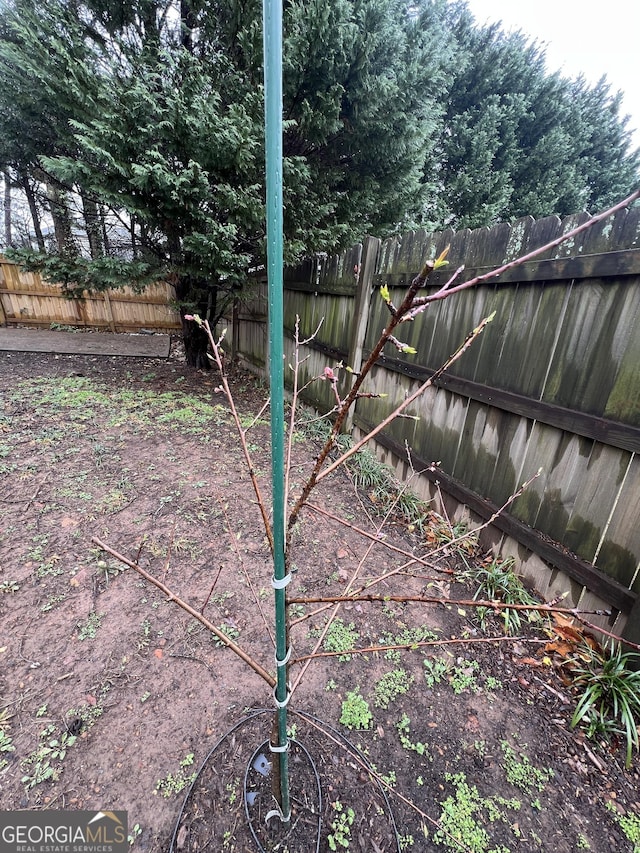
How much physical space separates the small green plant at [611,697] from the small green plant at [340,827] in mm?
1013

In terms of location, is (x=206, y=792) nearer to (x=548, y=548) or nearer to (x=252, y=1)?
(x=548, y=548)

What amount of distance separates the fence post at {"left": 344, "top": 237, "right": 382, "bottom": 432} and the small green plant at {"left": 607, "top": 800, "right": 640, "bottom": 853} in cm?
290

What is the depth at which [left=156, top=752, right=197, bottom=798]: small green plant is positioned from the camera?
1241 mm

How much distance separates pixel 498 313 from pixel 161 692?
106 inches

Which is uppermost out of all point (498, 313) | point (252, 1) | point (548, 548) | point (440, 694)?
point (252, 1)

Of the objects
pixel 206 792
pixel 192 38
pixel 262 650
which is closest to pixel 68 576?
pixel 262 650

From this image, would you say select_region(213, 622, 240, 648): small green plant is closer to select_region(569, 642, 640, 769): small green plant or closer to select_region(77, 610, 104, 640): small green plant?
select_region(77, 610, 104, 640): small green plant

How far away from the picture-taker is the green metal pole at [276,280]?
0.52 meters

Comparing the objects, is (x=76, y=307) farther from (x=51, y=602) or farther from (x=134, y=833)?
(x=134, y=833)

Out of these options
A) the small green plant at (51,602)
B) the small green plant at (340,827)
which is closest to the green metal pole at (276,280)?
the small green plant at (340,827)

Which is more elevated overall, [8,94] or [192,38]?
[192,38]

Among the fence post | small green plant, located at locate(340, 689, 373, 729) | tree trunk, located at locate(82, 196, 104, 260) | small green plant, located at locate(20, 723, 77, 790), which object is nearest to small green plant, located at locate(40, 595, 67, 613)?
small green plant, located at locate(20, 723, 77, 790)

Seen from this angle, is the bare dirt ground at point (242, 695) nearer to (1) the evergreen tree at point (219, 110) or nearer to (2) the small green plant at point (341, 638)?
(2) the small green plant at point (341, 638)

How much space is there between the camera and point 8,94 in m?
4.08
